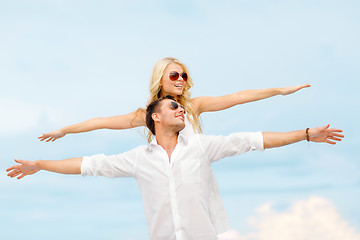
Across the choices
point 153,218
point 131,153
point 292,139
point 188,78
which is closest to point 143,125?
point 188,78

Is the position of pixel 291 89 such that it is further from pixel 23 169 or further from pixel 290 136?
pixel 23 169

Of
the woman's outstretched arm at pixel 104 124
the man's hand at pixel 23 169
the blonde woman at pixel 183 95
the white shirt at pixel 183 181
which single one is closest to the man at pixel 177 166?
the white shirt at pixel 183 181

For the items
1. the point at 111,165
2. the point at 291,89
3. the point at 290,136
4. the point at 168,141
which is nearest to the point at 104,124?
the point at 111,165

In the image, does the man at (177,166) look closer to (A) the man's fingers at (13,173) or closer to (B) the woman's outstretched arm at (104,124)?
(A) the man's fingers at (13,173)

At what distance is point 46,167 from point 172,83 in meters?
→ 2.79

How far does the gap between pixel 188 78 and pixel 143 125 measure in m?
1.23

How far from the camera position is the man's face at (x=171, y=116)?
22.3ft

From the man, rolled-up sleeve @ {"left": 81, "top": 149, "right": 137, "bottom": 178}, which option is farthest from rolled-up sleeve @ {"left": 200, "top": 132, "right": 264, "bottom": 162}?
rolled-up sleeve @ {"left": 81, "top": 149, "right": 137, "bottom": 178}

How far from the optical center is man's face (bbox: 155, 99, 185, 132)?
681cm

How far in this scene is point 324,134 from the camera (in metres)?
6.67

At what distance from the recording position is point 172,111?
6859 millimetres

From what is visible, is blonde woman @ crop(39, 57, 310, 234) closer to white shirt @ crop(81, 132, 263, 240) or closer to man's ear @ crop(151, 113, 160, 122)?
man's ear @ crop(151, 113, 160, 122)

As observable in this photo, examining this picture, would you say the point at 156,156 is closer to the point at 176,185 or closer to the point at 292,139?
the point at 176,185

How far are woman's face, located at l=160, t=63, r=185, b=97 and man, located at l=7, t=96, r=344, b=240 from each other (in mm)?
1827
